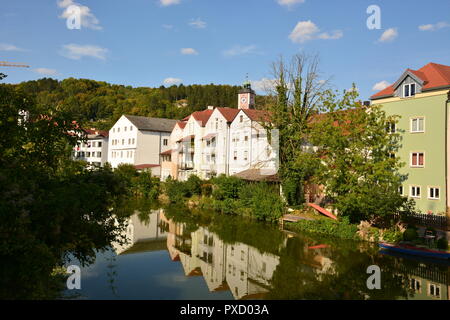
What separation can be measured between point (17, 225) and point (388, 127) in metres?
26.9

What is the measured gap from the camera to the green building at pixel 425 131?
2625cm

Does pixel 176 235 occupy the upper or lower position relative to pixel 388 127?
lower

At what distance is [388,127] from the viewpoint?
2761 centimetres

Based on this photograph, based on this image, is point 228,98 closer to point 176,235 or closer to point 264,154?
point 264,154

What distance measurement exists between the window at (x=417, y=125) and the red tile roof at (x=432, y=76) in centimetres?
249

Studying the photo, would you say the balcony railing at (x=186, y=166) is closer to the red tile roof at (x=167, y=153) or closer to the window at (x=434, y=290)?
the red tile roof at (x=167, y=153)

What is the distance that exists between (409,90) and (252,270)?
2059 cm

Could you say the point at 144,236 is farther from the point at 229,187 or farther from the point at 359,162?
the point at 359,162

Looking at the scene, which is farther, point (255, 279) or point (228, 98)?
point (228, 98)

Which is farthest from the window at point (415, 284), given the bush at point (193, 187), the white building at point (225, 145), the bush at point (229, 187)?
the bush at point (193, 187)

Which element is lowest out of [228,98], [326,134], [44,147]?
[44,147]

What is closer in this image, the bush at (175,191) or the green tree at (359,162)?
the green tree at (359,162)
